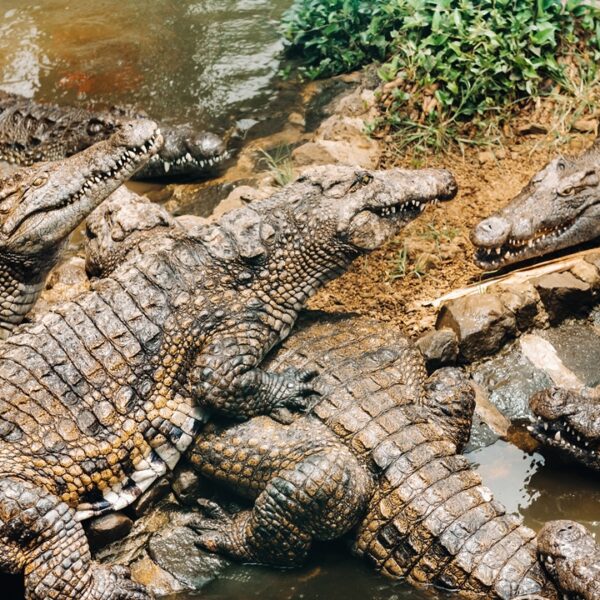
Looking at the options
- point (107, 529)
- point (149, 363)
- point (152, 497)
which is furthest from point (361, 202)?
point (107, 529)

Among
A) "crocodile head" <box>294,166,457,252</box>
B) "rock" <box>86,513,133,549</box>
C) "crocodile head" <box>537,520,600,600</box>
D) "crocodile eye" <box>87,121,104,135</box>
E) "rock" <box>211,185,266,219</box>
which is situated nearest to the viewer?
"crocodile head" <box>537,520,600,600</box>

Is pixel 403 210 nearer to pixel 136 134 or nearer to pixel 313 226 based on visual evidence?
pixel 313 226

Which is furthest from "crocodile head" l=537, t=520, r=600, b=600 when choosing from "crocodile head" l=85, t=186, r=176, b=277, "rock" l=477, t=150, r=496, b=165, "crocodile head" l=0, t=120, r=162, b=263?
"crocodile head" l=0, t=120, r=162, b=263

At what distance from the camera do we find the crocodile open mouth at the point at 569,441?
14.6 feet

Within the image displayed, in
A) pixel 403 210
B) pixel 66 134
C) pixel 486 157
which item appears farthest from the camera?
pixel 66 134

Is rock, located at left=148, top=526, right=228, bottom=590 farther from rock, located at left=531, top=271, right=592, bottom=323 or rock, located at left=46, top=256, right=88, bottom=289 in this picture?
rock, located at left=531, top=271, right=592, bottom=323

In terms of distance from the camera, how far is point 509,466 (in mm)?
4621

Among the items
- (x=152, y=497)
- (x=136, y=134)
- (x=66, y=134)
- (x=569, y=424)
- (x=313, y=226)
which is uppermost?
(x=136, y=134)

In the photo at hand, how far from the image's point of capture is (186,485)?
463 centimetres

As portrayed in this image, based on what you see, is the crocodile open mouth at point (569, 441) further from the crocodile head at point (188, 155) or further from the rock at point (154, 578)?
the crocodile head at point (188, 155)

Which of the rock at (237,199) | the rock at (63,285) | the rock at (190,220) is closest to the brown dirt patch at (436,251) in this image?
the rock at (237,199)

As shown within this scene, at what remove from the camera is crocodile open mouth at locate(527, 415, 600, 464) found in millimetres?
4457

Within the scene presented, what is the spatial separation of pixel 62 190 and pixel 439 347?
8.56 feet

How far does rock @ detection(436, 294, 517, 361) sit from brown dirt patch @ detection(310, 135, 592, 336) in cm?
28
